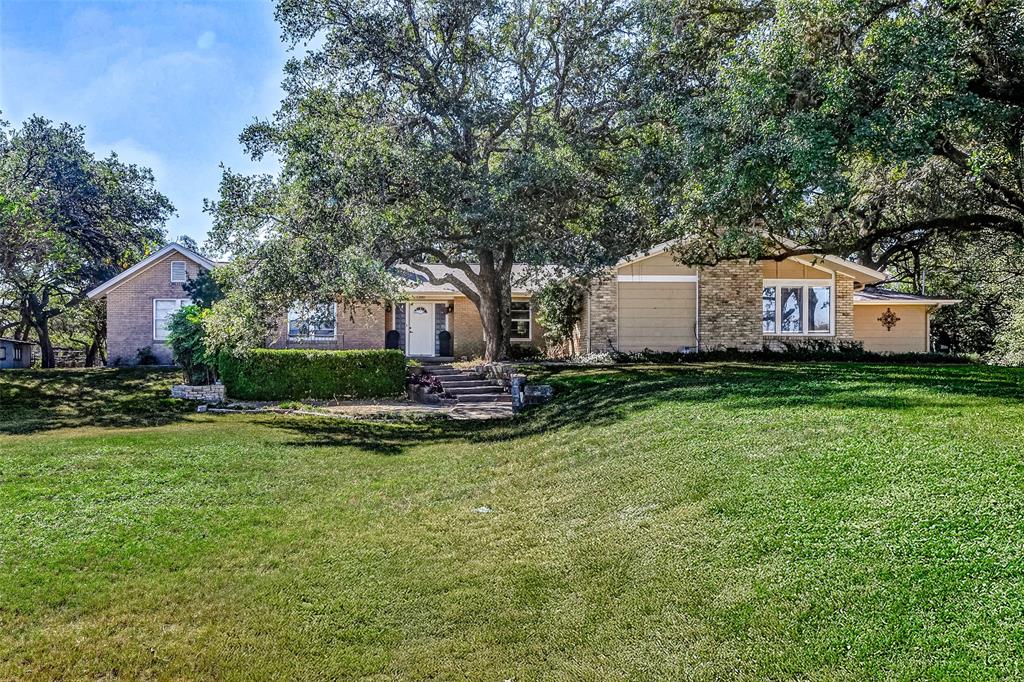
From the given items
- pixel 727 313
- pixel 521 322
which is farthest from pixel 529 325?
pixel 727 313

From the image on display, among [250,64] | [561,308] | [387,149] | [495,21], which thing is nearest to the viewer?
[250,64]

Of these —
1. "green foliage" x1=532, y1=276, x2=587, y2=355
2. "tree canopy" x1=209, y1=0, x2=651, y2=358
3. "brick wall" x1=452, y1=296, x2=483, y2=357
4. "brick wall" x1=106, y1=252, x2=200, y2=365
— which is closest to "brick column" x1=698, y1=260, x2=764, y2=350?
"green foliage" x1=532, y1=276, x2=587, y2=355

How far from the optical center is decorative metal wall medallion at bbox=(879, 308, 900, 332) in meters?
23.9

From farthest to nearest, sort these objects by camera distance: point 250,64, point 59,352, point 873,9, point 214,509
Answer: point 59,352 < point 250,64 < point 873,9 < point 214,509

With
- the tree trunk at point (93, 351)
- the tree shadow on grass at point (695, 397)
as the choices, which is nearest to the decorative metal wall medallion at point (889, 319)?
the tree shadow on grass at point (695, 397)

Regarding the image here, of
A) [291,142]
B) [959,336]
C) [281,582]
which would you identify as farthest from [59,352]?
[959,336]

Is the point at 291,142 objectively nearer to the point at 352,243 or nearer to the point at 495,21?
the point at 352,243

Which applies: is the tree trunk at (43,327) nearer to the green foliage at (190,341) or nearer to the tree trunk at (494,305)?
the green foliage at (190,341)

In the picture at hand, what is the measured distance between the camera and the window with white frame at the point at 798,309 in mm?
21516

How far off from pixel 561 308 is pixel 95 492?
17.5m

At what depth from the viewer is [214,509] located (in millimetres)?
6691

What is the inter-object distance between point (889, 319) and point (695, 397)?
57.8 feet

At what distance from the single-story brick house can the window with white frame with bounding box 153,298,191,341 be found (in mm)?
37

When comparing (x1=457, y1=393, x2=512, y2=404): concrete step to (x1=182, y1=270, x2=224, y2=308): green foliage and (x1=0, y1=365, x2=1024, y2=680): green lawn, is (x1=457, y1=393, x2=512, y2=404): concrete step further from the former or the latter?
(x1=182, y1=270, x2=224, y2=308): green foliage
